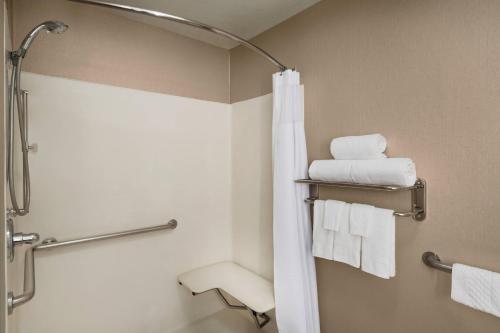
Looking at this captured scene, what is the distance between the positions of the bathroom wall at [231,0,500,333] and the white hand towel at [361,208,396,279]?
0.13 metres

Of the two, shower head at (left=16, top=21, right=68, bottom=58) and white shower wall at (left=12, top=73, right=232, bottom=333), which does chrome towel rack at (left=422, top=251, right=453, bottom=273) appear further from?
shower head at (left=16, top=21, right=68, bottom=58)

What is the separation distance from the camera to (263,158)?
6.50 feet

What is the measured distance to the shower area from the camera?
1.43 meters

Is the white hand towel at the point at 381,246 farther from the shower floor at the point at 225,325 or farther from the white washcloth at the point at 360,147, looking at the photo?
the shower floor at the point at 225,325

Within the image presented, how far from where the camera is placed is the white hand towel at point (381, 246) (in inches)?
45.3

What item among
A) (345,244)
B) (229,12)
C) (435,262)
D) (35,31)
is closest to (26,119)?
(35,31)

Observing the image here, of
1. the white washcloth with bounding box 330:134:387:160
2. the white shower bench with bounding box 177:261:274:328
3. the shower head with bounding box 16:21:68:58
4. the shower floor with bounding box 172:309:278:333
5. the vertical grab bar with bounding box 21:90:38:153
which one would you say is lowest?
the shower floor with bounding box 172:309:278:333

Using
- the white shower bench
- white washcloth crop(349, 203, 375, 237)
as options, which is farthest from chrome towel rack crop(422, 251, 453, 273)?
the white shower bench

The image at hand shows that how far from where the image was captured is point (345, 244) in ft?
4.29

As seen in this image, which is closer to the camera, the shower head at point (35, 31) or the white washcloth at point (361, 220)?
the shower head at point (35, 31)

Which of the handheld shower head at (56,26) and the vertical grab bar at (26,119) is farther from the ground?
the handheld shower head at (56,26)

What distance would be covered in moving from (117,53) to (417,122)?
1.80 metres

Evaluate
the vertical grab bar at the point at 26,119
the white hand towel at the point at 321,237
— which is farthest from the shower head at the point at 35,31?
the white hand towel at the point at 321,237

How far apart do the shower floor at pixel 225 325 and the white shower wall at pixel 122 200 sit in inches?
2.4
